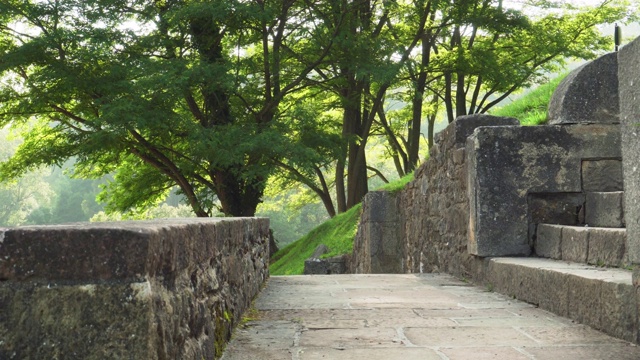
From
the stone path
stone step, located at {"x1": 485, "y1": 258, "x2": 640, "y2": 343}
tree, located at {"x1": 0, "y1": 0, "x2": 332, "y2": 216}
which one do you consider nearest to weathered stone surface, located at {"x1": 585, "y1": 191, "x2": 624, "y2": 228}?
stone step, located at {"x1": 485, "y1": 258, "x2": 640, "y2": 343}

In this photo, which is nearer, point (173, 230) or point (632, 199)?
point (173, 230)

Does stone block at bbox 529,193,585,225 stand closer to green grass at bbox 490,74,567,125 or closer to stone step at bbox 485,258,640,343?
stone step at bbox 485,258,640,343

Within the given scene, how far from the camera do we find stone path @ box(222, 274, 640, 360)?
340 centimetres

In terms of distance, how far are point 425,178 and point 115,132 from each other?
6.67 m

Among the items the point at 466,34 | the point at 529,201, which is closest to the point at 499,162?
the point at 529,201

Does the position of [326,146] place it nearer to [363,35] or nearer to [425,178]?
[363,35]

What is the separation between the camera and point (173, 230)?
219cm

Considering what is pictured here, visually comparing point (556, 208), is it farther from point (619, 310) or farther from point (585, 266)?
point (619, 310)

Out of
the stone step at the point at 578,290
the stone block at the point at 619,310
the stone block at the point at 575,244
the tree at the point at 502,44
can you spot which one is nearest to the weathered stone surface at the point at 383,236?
the tree at the point at 502,44

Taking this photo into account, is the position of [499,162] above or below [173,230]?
above

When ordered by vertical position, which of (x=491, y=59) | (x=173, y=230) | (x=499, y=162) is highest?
(x=491, y=59)

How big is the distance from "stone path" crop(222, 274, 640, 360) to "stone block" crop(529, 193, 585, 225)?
0.79 metres

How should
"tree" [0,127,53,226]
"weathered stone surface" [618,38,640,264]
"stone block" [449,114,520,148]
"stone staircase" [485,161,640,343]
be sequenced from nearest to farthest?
"weathered stone surface" [618,38,640,264] < "stone staircase" [485,161,640,343] < "stone block" [449,114,520,148] < "tree" [0,127,53,226]

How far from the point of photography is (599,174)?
5.96 meters
